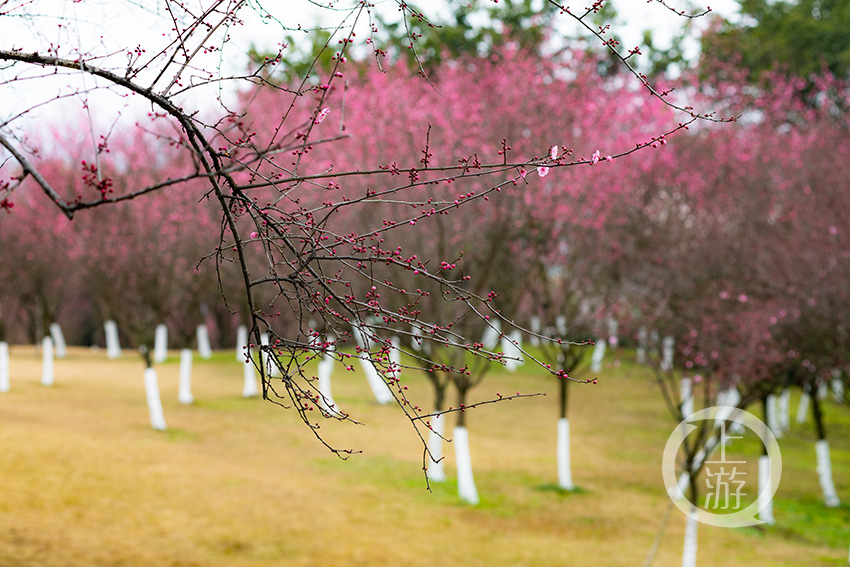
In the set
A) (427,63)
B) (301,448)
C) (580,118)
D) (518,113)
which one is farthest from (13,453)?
(427,63)

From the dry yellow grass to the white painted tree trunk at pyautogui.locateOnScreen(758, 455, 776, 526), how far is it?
1.47 ft

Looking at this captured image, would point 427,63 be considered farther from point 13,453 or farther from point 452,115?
point 13,453

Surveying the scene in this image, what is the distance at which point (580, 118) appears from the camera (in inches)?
715

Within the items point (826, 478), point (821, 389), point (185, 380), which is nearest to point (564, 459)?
point (826, 478)

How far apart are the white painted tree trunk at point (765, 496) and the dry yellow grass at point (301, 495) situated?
0.45 metres

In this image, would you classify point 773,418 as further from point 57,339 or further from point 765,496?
point 57,339

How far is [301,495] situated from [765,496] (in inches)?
328

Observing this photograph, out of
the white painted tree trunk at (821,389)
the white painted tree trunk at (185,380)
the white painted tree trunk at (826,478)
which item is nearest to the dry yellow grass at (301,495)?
the white painted tree trunk at (185,380)

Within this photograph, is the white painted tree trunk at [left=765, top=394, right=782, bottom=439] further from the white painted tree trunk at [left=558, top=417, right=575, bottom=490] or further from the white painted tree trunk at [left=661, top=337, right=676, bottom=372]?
the white painted tree trunk at [left=558, top=417, right=575, bottom=490]

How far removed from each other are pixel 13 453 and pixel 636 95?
61.7ft

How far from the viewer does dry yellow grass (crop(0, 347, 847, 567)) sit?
10953 mm

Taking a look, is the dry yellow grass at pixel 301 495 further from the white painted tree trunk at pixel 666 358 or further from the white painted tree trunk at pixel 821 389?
the white painted tree trunk at pixel 821 389

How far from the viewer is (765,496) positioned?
14.9 metres

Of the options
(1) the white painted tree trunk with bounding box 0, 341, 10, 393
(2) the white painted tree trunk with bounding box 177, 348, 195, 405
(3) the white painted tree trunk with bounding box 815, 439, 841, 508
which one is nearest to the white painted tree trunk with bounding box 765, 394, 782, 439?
(3) the white painted tree trunk with bounding box 815, 439, 841, 508
